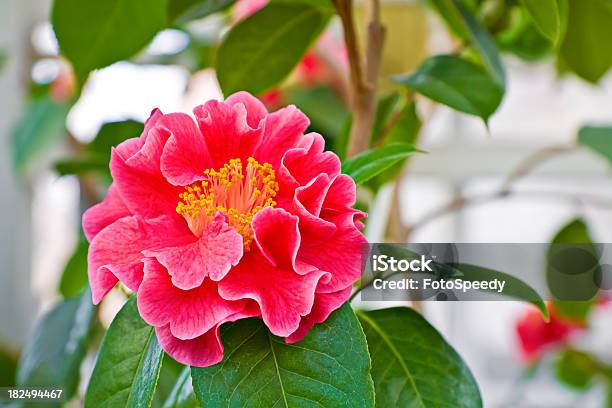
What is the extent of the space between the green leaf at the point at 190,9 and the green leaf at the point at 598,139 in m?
0.36

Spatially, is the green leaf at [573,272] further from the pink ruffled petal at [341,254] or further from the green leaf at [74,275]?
the green leaf at [74,275]

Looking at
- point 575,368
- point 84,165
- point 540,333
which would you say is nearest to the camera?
point 84,165

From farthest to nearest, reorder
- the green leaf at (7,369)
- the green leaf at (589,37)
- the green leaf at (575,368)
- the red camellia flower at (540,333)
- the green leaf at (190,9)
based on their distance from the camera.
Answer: the red camellia flower at (540,333) → the green leaf at (575,368) → the green leaf at (7,369) → the green leaf at (589,37) → the green leaf at (190,9)

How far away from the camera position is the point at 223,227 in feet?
1.17

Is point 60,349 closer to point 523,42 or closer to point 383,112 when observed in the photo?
point 383,112

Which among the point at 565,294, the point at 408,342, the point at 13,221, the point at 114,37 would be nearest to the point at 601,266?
the point at 565,294

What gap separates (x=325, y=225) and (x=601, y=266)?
270mm

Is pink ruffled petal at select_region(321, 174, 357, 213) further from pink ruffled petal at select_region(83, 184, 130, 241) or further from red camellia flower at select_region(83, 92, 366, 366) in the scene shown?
pink ruffled petal at select_region(83, 184, 130, 241)

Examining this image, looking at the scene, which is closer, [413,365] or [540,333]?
[413,365]

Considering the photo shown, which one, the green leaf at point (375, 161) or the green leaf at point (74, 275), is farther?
the green leaf at point (74, 275)

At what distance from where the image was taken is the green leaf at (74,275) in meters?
0.79

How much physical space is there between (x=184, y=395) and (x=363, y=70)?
0.29 m

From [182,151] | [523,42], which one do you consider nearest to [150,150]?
[182,151]

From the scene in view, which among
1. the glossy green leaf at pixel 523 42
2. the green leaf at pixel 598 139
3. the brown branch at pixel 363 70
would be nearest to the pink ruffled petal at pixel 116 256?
the brown branch at pixel 363 70
